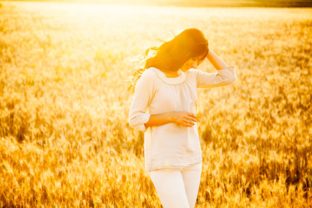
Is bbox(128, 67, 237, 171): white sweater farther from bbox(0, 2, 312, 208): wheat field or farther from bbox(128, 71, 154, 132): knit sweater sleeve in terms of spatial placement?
bbox(0, 2, 312, 208): wheat field

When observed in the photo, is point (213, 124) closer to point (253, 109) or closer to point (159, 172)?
point (253, 109)

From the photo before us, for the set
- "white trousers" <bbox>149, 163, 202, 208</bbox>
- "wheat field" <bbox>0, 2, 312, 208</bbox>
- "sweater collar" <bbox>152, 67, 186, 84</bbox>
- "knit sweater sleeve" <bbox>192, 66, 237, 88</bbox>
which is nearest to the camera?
"white trousers" <bbox>149, 163, 202, 208</bbox>

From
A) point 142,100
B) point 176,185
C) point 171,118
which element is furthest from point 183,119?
point 176,185

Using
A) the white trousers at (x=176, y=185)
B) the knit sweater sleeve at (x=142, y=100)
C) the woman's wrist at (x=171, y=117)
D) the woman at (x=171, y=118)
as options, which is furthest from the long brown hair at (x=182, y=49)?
the white trousers at (x=176, y=185)

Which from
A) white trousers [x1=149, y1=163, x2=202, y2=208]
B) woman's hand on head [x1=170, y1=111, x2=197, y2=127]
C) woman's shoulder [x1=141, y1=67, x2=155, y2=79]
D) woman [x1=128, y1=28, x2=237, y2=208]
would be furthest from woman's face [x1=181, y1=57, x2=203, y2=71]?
white trousers [x1=149, y1=163, x2=202, y2=208]

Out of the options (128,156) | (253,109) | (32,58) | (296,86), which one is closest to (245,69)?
(296,86)

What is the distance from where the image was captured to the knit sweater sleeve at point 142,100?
226 centimetres

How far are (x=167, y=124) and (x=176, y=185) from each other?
34 centimetres

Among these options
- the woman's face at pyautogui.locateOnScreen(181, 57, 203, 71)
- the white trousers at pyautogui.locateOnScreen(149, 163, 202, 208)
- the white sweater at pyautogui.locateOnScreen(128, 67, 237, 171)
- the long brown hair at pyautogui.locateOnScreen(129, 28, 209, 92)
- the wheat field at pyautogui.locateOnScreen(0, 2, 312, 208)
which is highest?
the long brown hair at pyautogui.locateOnScreen(129, 28, 209, 92)

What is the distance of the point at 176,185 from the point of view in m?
2.21

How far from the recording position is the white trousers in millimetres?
2191

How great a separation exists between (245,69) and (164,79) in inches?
284

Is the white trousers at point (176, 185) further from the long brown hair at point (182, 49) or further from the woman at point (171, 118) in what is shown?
the long brown hair at point (182, 49)

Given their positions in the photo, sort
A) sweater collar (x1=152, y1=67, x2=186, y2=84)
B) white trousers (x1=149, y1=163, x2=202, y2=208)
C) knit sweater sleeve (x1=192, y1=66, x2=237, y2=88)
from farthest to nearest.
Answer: knit sweater sleeve (x1=192, y1=66, x2=237, y2=88), sweater collar (x1=152, y1=67, x2=186, y2=84), white trousers (x1=149, y1=163, x2=202, y2=208)
